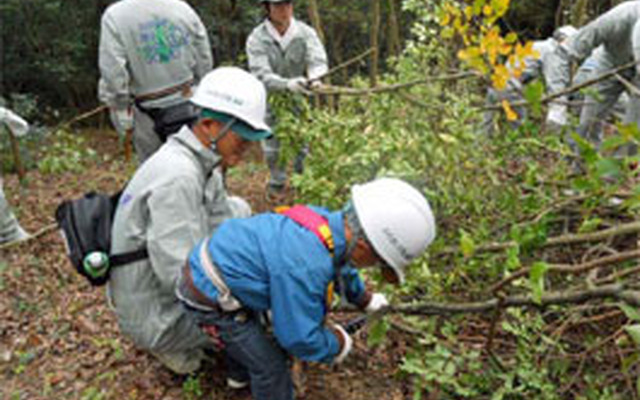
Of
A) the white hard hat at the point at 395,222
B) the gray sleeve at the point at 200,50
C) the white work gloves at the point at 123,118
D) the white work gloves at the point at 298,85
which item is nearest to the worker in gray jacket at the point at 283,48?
the white work gloves at the point at 298,85

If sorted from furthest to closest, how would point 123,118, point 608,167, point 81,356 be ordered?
point 123,118
point 81,356
point 608,167

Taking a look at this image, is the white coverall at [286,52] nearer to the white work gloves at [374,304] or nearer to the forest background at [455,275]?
the forest background at [455,275]

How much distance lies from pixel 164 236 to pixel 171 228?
5 centimetres

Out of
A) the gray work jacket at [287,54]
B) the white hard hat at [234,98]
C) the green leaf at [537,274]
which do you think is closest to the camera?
the green leaf at [537,274]

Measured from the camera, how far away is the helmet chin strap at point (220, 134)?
2449 mm

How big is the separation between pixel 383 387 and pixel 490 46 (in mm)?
1770

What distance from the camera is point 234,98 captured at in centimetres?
243

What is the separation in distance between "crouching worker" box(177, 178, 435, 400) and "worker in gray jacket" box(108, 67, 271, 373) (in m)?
0.17

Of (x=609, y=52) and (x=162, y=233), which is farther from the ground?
(x=609, y=52)

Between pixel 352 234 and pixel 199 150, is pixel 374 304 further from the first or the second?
pixel 199 150

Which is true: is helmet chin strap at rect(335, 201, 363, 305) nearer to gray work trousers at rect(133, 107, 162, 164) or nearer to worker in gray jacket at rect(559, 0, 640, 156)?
gray work trousers at rect(133, 107, 162, 164)

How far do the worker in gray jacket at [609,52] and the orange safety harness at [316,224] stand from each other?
3.15m

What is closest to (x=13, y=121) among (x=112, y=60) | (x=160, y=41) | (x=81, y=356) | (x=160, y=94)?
(x=112, y=60)

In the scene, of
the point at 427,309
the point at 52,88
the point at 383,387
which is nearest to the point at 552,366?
the point at 427,309
